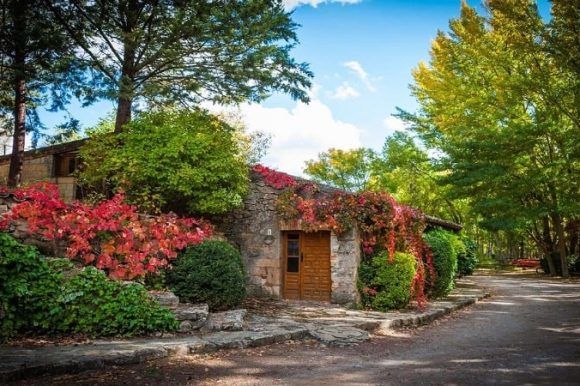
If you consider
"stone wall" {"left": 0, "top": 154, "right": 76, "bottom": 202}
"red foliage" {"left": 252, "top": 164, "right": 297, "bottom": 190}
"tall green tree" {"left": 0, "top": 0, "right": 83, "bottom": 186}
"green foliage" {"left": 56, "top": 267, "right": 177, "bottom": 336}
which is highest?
"tall green tree" {"left": 0, "top": 0, "right": 83, "bottom": 186}

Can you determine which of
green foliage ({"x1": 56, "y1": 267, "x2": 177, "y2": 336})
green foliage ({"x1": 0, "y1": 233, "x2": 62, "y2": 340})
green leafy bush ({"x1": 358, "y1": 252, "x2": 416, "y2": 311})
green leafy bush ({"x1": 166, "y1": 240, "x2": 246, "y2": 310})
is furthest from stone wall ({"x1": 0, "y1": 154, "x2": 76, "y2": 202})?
green leafy bush ({"x1": 358, "y1": 252, "x2": 416, "y2": 311})

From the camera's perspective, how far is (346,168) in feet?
95.1

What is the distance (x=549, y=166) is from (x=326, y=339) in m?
15.8

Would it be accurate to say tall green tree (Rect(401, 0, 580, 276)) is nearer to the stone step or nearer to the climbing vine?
the climbing vine

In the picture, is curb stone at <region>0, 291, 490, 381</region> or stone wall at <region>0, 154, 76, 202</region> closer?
curb stone at <region>0, 291, 490, 381</region>

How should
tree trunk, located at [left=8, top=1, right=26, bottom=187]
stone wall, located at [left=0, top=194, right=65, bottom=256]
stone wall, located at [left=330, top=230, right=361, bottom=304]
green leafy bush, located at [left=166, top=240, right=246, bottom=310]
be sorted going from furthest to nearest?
tree trunk, located at [left=8, top=1, right=26, bottom=187] → stone wall, located at [left=330, top=230, right=361, bottom=304] → green leafy bush, located at [left=166, top=240, right=246, bottom=310] → stone wall, located at [left=0, top=194, right=65, bottom=256]

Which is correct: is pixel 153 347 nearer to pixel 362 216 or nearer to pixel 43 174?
pixel 362 216

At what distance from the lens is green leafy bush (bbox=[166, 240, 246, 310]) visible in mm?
8016

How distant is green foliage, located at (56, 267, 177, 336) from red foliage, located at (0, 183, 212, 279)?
0.40 metres

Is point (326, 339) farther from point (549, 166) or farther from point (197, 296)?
point (549, 166)

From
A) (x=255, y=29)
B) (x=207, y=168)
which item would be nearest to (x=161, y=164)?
(x=207, y=168)

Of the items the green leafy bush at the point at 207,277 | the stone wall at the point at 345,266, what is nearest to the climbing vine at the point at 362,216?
the stone wall at the point at 345,266

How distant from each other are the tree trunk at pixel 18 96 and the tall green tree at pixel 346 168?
1940 cm

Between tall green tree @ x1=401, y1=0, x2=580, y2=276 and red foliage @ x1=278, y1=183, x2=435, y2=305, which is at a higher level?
tall green tree @ x1=401, y1=0, x2=580, y2=276
